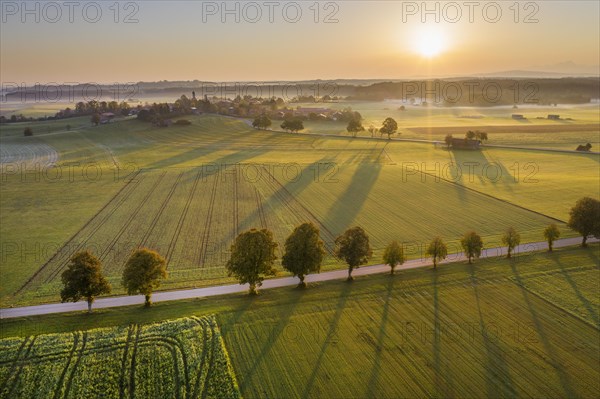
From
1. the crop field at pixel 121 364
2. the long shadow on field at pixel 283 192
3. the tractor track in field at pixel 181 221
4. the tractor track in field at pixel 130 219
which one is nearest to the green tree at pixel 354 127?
the long shadow on field at pixel 283 192

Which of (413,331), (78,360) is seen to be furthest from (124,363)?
(413,331)

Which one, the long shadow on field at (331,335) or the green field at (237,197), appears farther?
the green field at (237,197)

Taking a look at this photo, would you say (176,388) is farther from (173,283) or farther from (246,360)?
(173,283)

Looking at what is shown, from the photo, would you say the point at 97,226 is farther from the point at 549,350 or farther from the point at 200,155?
the point at 549,350

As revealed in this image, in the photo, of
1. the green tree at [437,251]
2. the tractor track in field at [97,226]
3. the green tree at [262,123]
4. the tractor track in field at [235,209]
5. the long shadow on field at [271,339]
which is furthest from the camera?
the green tree at [262,123]

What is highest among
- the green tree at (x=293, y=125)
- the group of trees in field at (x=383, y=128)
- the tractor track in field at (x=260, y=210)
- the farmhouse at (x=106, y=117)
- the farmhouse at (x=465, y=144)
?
the farmhouse at (x=106, y=117)

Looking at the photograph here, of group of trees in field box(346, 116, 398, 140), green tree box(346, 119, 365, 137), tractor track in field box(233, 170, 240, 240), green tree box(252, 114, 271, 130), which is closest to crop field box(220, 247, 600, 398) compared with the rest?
tractor track in field box(233, 170, 240, 240)

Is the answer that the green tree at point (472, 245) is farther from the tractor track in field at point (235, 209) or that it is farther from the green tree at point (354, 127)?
the green tree at point (354, 127)
